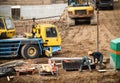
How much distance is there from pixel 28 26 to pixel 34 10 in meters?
8.12

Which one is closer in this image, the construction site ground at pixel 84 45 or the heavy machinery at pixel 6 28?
the construction site ground at pixel 84 45

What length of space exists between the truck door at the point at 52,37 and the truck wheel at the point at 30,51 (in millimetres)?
640

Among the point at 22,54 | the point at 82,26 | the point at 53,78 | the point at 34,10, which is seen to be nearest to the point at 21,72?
the point at 53,78

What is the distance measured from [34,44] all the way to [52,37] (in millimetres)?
1089

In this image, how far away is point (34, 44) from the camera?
2180 centimetres

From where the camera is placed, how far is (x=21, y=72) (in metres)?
18.1

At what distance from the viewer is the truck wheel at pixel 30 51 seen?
21.6 m

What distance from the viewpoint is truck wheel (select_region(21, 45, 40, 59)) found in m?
21.6

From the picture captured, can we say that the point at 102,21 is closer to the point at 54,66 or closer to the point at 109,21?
the point at 109,21

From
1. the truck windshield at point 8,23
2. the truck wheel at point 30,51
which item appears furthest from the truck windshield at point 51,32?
the truck windshield at point 8,23

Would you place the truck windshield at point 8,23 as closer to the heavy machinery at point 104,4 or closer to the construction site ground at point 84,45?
the construction site ground at point 84,45

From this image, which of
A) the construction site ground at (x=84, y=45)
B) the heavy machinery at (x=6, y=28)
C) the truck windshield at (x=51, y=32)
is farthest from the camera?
the heavy machinery at (x=6, y=28)

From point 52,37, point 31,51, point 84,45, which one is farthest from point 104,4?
point 31,51

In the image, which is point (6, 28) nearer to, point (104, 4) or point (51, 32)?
point (51, 32)
